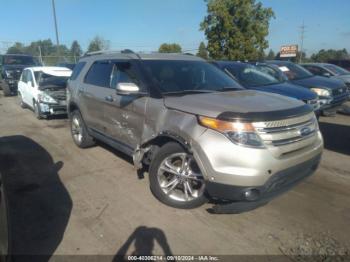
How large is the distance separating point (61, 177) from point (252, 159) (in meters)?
3.26

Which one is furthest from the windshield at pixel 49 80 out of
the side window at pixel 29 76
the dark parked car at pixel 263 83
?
the dark parked car at pixel 263 83

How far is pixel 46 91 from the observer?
940 centimetres

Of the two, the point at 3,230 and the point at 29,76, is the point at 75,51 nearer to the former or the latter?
the point at 29,76

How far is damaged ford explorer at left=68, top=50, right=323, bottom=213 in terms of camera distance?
10.2ft

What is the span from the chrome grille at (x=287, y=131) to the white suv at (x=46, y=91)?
768 cm

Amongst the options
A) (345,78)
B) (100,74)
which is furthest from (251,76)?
(345,78)

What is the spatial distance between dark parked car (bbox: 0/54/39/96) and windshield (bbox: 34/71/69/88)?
6.72m

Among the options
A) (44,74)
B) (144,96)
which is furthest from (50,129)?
(144,96)

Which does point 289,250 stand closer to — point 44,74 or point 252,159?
point 252,159

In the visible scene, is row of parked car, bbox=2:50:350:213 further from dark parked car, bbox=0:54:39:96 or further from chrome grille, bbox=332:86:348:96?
dark parked car, bbox=0:54:39:96

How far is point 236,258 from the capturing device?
2.93 m

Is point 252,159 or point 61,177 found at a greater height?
point 252,159

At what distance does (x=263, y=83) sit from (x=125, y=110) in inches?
171

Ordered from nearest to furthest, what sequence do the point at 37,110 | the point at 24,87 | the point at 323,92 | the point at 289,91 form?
the point at 289,91, the point at 323,92, the point at 37,110, the point at 24,87
